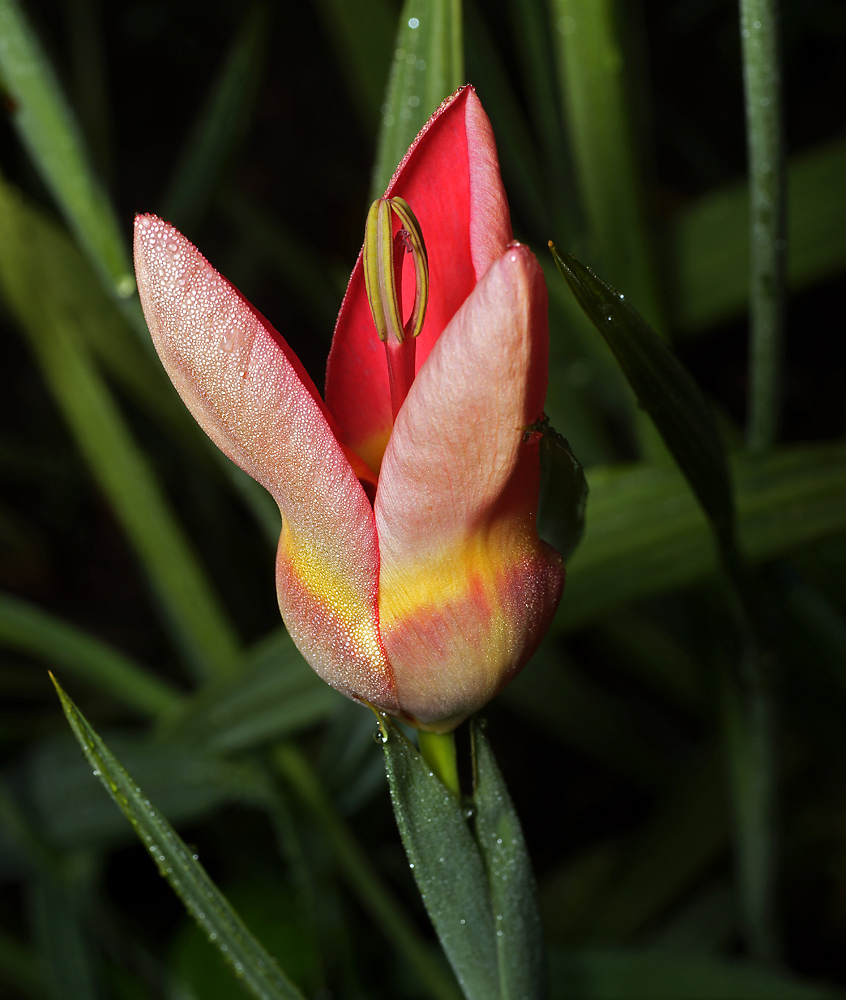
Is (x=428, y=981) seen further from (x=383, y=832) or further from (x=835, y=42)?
(x=835, y=42)

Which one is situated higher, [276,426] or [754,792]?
[276,426]

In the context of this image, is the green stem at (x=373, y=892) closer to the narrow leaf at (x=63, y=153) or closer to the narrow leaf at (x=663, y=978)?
the narrow leaf at (x=663, y=978)

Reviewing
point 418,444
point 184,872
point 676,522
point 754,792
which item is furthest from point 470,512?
point 754,792

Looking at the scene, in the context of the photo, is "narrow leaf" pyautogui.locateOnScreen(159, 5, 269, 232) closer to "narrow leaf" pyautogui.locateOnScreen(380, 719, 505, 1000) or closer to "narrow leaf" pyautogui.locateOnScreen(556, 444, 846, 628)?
"narrow leaf" pyautogui.locateOnScreen(556, 444, 846, 628)

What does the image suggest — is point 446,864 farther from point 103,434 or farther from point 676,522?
point 103,434

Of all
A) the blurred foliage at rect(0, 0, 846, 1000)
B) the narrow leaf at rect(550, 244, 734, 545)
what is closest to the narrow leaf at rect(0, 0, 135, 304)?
the blurred foliage at rect(0, 0, 846, 1000)

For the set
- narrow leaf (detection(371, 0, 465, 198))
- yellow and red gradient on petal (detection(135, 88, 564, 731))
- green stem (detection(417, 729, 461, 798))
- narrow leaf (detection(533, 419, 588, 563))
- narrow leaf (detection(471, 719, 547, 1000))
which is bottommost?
narrow leaf (detection(471, 719, 547, 1000))

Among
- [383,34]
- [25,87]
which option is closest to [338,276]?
[383,34]

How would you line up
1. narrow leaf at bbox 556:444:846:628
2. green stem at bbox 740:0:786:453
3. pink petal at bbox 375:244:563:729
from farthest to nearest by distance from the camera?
narrow leaf at bbox 556:444:846:628
green stem at bbox 740:0:786:453
pink petal at bbox 375:244:563:729

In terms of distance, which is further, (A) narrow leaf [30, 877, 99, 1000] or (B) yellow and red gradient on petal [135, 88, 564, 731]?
(A) narrow leaf [30, 877, 99, 1000]
